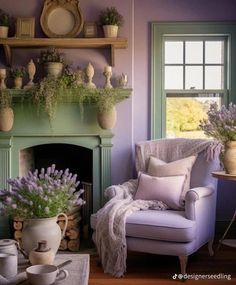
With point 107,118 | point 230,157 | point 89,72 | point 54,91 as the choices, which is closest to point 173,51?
point 89,72

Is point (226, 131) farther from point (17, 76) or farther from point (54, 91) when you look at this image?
point (17, 76)

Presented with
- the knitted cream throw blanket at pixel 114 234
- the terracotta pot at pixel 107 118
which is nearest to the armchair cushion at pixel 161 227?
the knitted cream throw blanket at pixel 114 234

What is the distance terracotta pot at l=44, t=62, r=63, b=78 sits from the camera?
4000mm

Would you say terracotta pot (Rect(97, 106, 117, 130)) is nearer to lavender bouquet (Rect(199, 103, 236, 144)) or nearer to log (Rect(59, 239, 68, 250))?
lavender bouquet (Rect(199, 103, 236, 144))

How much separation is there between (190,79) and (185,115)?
1.26 ft

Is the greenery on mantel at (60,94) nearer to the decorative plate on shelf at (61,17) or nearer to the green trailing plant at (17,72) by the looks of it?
the green trailing plant at (17,72)

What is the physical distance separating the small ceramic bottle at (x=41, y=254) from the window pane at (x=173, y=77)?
289cm

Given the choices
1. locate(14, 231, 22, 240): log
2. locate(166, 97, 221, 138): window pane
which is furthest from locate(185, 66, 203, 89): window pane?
locate(14, 231, 22, 240): log

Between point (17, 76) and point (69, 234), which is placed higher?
point (17, 76)

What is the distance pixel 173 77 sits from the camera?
4.52 metres

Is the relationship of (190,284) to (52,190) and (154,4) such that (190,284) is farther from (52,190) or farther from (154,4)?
(154,4)

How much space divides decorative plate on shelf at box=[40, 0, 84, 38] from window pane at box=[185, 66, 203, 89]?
1.23 metres

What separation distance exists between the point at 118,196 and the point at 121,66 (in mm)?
1359

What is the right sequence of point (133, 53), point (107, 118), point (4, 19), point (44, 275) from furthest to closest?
point (133, 53)
point (4, 19)
point (107, 118)
point (44, 275)
